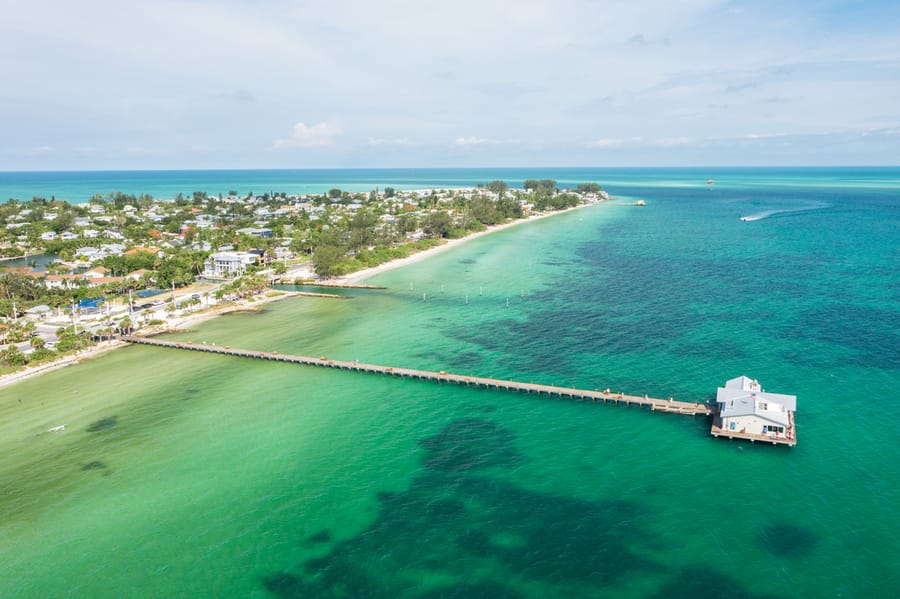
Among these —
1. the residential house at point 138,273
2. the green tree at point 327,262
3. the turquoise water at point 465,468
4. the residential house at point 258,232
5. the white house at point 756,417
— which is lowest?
the turquoise water at point 465,468

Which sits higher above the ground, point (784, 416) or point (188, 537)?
point (784, 416)

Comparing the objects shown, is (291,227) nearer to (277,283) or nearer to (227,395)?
(277,283)

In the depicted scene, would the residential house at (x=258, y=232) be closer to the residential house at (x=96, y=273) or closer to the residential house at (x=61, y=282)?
the residential house at (x=96, y=273)

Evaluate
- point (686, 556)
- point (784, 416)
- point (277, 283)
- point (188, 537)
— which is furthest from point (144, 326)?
point (784, 416)

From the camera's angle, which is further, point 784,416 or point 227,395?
point 227,395

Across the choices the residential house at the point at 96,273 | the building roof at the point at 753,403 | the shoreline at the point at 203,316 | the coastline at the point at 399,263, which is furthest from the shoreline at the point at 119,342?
the building roof at the point at 753,403

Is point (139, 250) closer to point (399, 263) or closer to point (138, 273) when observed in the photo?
point (138, 273)

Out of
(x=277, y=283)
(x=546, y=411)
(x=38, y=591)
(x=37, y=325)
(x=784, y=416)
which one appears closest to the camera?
(x=38, y=591)
